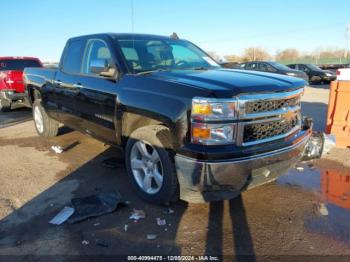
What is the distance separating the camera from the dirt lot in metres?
3.07

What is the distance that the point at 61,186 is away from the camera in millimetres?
4504

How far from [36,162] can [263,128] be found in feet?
13.0

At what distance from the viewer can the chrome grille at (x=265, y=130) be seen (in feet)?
10.5

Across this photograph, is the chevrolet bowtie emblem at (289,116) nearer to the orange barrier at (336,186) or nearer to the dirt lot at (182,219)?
the dirt lot at (182,219)

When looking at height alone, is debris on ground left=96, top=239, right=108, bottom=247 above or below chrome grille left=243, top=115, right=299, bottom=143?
below

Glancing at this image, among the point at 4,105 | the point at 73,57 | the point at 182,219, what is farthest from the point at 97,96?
the point at 4,105

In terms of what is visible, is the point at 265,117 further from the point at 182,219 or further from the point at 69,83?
the point at 69,83

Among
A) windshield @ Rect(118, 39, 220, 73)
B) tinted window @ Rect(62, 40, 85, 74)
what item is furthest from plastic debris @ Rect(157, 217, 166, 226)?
tinted window @ Rect(62, 40, 85, 74)

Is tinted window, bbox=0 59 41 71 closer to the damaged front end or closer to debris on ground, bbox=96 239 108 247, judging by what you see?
debris on ground, bbox=96 239 108 247

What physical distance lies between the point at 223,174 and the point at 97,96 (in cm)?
223

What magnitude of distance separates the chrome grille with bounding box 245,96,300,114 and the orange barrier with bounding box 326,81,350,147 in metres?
3.09

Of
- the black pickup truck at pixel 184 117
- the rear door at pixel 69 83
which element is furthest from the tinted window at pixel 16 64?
the black pickup truck at pixel 184 117

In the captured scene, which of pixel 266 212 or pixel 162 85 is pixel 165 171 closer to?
pixel 162 85

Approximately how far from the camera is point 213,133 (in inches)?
120
